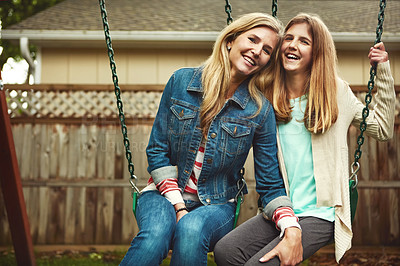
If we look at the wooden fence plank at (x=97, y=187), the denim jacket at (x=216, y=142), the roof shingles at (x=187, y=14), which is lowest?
the wooden fence plank at (x=97, y=187)

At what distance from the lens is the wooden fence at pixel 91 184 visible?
5.26m

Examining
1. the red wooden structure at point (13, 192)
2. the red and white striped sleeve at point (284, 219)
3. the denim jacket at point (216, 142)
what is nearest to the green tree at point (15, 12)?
the red wooden structure at point (13, 192)

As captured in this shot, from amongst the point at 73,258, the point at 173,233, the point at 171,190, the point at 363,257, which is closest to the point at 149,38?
the point at 73,258

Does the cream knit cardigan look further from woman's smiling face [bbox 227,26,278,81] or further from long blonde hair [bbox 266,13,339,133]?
woman's smiling face [bbox 227,26,278,81]

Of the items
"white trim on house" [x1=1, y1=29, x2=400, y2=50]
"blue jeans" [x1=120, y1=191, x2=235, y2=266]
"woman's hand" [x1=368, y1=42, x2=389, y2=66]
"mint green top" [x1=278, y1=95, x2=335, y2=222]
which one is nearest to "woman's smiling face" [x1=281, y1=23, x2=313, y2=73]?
"mint green top" [x1=278, y1=95, x2=335, y2=222]

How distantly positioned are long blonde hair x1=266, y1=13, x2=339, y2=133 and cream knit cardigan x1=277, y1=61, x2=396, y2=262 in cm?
6

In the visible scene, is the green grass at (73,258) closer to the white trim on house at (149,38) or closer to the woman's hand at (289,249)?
the woman's hand at (289,249)

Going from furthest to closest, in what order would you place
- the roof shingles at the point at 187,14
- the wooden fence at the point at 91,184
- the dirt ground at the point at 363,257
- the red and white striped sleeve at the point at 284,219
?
the roof shingles at the point at 187,14 < the wooden fence at the point at 91,184 < the dirt ground at the point at 363,257 < the red and white striped sleeve at the point at 284,219

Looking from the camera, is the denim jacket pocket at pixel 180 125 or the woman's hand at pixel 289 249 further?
the denim jacket pocket at pixel 180 125

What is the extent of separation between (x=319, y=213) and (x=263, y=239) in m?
0.31

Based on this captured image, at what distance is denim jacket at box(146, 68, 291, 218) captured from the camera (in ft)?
7.65

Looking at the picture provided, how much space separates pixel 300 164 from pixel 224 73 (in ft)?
2.04

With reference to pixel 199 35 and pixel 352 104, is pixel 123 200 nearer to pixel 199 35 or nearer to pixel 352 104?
pixel 199 35

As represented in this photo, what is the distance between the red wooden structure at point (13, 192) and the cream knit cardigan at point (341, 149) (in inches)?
91.4
